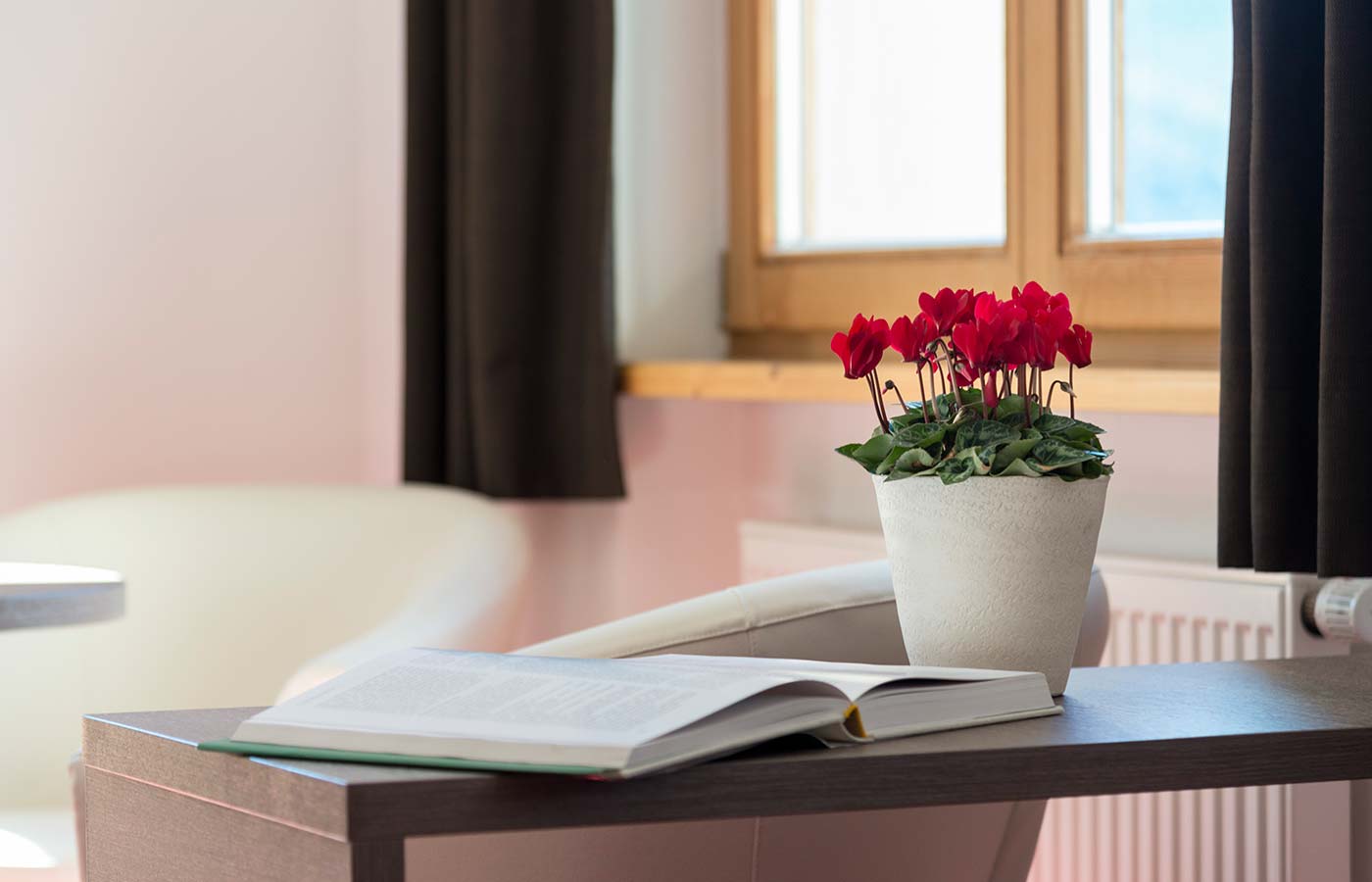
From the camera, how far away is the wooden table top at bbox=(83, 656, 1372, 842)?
2.80ft

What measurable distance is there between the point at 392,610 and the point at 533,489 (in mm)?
363

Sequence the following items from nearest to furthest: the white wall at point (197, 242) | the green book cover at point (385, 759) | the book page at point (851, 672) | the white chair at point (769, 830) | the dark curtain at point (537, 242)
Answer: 1. the green book cover at point (385, 759)
2. the book page at point (851, 672)
3. the white chair at point (769, 830)
4. the dark curtain at point (537, 242)
5. the white wall at point (197, 242)

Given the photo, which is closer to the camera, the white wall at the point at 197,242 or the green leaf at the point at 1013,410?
the green leaf at the point at 1013,410

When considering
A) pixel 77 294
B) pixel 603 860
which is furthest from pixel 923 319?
pixel 77 294

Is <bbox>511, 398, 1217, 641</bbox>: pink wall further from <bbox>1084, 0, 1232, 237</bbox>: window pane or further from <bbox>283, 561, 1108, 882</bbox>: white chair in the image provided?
<bbox>283, 561, 1108, 882</bbox>: white chair

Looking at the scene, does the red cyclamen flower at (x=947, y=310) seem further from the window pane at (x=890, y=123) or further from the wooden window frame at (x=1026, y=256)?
the window pane at (x=890, y=123)

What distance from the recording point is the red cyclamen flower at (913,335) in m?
1.13

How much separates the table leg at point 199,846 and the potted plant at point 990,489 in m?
0.41

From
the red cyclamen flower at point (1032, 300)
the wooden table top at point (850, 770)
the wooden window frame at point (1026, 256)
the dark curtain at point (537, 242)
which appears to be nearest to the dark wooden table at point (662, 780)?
the wooden table top at point (850, 770)

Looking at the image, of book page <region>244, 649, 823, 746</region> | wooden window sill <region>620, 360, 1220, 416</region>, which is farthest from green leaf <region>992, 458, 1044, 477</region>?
wooden window sill <region>620, 360, 1220, 416</region>

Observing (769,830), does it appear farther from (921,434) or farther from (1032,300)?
(1032,300)

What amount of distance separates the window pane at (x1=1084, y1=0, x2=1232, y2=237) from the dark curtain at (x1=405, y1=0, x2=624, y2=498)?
2.34ft

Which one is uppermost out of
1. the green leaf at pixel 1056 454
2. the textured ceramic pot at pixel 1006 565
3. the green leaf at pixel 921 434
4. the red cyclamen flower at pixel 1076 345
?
the red cyclamen flower at pixel 1076 345

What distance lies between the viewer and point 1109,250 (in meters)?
2.11
